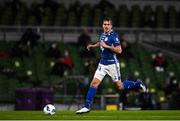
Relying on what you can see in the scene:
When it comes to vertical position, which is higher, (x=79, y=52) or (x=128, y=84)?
(x=79, y=52)

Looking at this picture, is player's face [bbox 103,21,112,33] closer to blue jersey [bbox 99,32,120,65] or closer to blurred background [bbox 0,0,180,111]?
blue jersey [bbox 99,32,120,65]

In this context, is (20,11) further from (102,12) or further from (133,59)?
(133,59)

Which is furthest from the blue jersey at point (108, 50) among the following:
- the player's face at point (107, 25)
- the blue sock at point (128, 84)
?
the blue sock at point (128, 84)

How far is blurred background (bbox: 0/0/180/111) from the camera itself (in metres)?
24.4

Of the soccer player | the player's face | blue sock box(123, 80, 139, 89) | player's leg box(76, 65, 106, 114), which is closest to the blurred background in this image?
blue sock box(123, 80, 139, 89)

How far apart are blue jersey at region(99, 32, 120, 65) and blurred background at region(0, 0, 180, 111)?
287 inches

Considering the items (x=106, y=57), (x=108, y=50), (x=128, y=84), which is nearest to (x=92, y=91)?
(x=106, y=57)

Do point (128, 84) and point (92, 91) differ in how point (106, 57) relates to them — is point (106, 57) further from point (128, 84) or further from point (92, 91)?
point (128, 84)

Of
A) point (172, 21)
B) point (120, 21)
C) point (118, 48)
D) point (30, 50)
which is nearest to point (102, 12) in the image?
point (120, 21)

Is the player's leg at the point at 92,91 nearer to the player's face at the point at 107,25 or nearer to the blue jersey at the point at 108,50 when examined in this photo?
the blue jersey at the point at 108,50

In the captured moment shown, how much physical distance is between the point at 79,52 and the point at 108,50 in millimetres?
12865

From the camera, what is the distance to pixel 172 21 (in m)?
32.8

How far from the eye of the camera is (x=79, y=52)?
28984mm

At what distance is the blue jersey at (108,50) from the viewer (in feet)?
52.6
